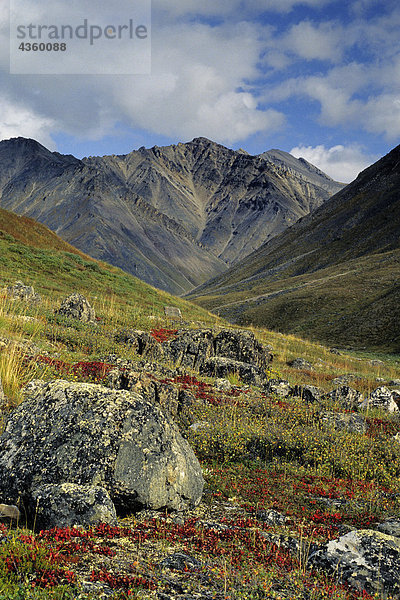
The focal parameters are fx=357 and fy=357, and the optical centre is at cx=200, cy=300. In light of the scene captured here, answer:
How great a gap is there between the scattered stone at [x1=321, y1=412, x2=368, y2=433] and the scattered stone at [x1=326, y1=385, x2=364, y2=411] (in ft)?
9.97

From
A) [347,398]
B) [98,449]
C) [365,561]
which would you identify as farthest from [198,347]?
[365,561]

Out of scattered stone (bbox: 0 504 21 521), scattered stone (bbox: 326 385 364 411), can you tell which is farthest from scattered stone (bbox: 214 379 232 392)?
scattered stone (bbox: 0 504 21 521)

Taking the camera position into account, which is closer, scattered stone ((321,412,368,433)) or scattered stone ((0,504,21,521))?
scattered stone ((0,504,21,521))

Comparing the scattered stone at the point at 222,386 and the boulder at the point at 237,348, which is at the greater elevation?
the boulder at the point at 237,348

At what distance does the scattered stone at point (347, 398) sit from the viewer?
1477cm

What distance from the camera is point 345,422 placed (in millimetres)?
11195

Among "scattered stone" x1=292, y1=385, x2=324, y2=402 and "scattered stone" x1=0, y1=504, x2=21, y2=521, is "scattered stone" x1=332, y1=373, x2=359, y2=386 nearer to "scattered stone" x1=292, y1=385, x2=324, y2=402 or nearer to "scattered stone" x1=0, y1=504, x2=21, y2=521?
"scattered stone" x1=292, y1=385, x2=324, y2=402

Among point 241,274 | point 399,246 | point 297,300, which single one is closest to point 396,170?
point 399,246

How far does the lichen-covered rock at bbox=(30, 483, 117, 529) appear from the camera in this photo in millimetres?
4566

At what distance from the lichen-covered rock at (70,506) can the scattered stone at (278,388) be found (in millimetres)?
10901

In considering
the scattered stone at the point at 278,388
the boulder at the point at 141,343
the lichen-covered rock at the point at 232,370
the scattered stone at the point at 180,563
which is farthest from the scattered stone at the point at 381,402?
the scattered stone at the point at 180,563

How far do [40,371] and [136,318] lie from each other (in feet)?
49.9

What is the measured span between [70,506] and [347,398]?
13.5m

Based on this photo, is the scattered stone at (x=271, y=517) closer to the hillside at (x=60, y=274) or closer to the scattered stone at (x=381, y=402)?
the scattered stone at (x=381, y=402)
